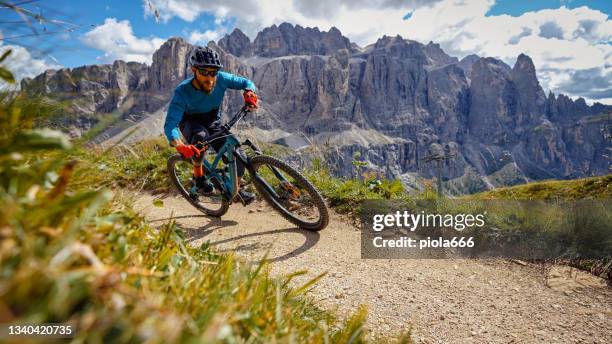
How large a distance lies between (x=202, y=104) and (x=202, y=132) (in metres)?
0.65

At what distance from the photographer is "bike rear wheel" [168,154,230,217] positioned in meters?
8.14

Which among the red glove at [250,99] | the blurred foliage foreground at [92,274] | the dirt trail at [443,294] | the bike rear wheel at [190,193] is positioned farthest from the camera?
the bike rear wheel at [190,193]

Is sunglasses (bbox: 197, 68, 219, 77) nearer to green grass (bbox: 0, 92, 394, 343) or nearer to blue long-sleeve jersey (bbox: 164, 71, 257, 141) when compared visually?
blue long-sleeve jersey (bbox: 164, 71, 257, 141)

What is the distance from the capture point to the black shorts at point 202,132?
711cm

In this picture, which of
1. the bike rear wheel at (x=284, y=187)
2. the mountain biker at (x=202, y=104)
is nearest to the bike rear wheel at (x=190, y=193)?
the mountain biker at (x=202, y=104)

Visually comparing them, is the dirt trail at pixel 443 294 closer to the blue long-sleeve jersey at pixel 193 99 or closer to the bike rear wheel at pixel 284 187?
the bike rear wheel at pixel 284 187

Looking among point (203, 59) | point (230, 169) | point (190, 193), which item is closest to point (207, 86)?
point (203, 59)

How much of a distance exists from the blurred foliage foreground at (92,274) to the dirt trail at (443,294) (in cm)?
146

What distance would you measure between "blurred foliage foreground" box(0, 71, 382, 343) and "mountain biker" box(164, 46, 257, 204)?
438 centimetres

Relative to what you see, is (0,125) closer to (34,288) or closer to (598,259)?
(34,288)

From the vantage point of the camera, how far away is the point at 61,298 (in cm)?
94

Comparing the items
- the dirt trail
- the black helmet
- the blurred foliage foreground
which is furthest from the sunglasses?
the blurred foliage foreground

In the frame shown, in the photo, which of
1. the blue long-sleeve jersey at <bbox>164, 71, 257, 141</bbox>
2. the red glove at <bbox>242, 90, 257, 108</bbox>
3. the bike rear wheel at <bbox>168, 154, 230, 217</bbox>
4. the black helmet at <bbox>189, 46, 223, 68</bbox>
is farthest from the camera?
the bike rear wheel at <bbox>168, 154, 230, 217</bbox>

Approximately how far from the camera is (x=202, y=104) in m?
7.38
